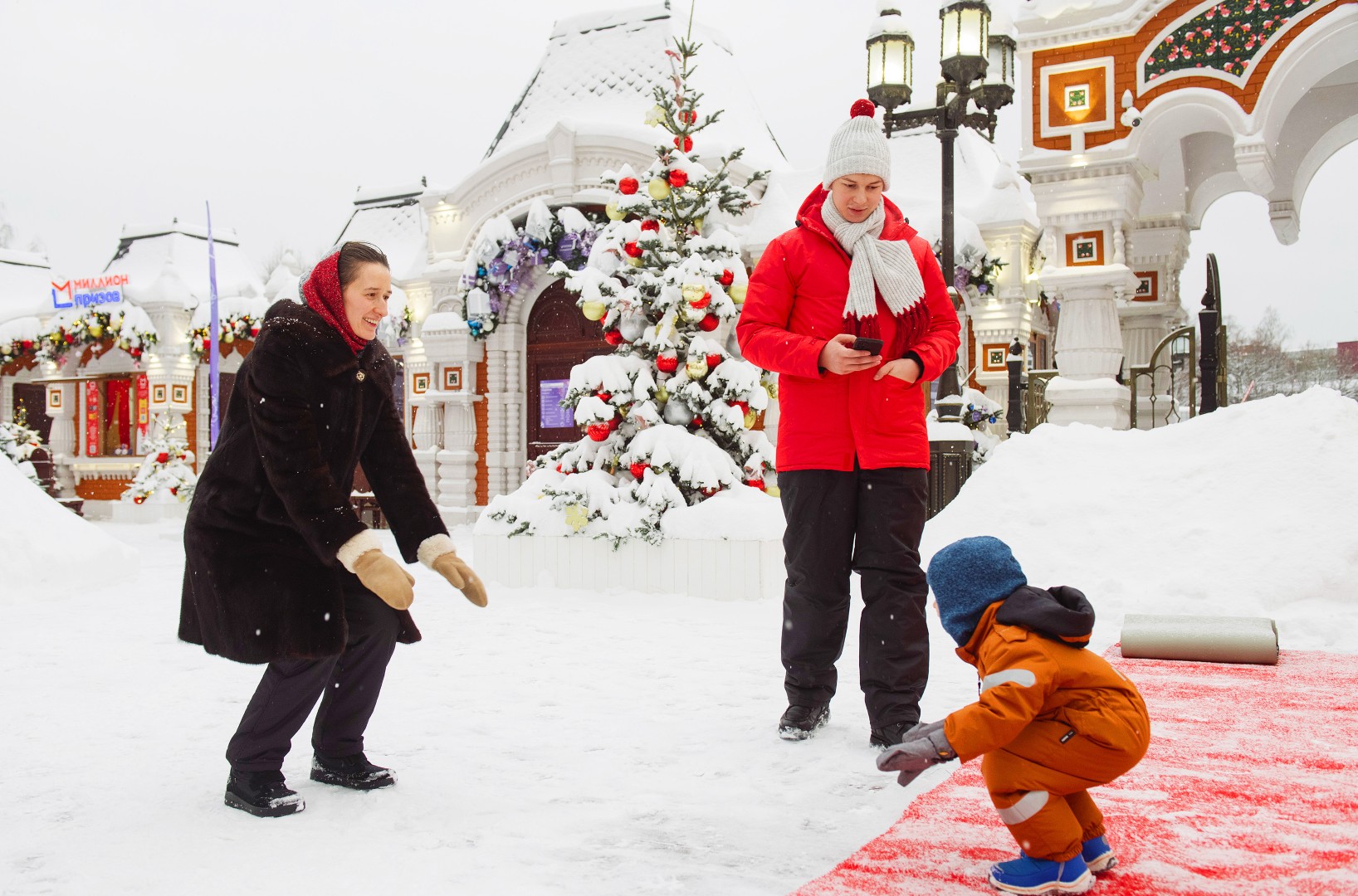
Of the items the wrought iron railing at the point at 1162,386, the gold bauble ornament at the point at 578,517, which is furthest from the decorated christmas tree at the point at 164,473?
the wrought iron railing at the point at 1162,386

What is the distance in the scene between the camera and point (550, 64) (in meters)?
15.2

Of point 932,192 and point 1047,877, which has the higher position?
point 932,192

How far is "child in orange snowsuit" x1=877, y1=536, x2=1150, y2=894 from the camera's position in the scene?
195 cm

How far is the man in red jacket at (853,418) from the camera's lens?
328cm

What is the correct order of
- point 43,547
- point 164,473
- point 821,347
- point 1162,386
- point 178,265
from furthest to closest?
point 178,265
point 164,473
point 1162,386
point 43,547
point 821,347

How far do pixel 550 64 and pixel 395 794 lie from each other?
14022 mm

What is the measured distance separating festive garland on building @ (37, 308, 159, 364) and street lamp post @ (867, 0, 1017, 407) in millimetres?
15188

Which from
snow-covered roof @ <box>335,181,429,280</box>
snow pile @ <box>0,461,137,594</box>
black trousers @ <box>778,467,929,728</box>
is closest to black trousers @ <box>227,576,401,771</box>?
black trousers @ <box>778,467,929,728</box>

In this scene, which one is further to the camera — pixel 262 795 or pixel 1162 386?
pixel 1162 386

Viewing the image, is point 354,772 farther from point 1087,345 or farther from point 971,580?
point 1087,345

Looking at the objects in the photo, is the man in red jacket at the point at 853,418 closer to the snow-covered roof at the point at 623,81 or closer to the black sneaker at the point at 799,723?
the black sneaker at the point at 799,723

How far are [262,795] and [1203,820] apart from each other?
7.65 ft

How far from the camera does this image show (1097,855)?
6.80 ft

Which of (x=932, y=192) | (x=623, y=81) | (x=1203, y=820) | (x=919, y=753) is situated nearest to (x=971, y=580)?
(x=919, y=753)
